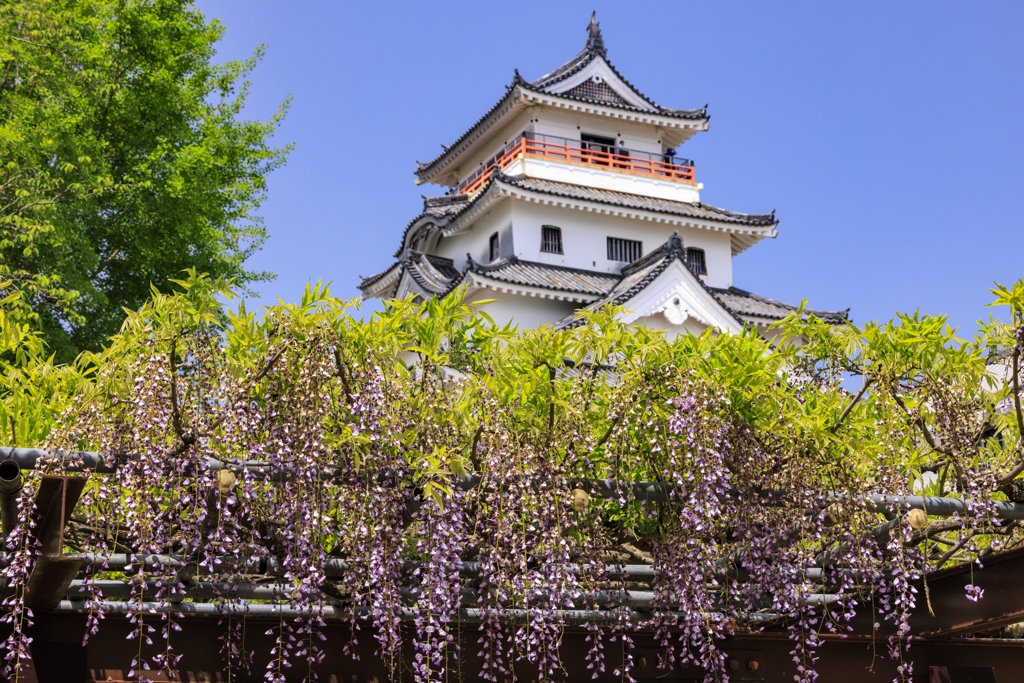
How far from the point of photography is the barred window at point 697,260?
960 inches

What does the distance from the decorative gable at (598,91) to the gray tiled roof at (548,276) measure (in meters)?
5.18

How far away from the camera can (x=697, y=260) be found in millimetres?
24531

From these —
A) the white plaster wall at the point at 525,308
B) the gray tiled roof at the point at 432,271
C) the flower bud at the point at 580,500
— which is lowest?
the flower bud at the point at 580,500

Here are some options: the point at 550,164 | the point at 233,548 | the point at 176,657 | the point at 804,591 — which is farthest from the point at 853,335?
the point at 550,164

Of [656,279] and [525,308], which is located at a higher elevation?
[656,279]

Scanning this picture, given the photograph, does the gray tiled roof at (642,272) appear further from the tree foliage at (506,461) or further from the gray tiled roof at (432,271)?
the tree foliage at (506,461)

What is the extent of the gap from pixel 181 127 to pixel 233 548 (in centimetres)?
1500

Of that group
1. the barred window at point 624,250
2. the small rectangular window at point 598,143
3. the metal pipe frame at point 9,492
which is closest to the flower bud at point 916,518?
the metal pipe frame at point 9,492

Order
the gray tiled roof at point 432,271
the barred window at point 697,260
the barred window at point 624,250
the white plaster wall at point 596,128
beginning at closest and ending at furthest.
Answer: the gray tiled roof at point 432,271 < the barred window at point 624,250 < the barred window at point 697,260 < the white plaster wall at point 596,128

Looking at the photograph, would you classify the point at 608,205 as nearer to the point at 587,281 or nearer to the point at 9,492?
the point at 587,281

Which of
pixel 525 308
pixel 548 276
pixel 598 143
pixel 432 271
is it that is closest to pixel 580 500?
pixel 525 308

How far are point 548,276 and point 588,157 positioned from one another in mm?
4128

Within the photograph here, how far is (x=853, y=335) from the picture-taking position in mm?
4480

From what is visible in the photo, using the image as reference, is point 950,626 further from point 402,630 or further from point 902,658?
point 402,630
